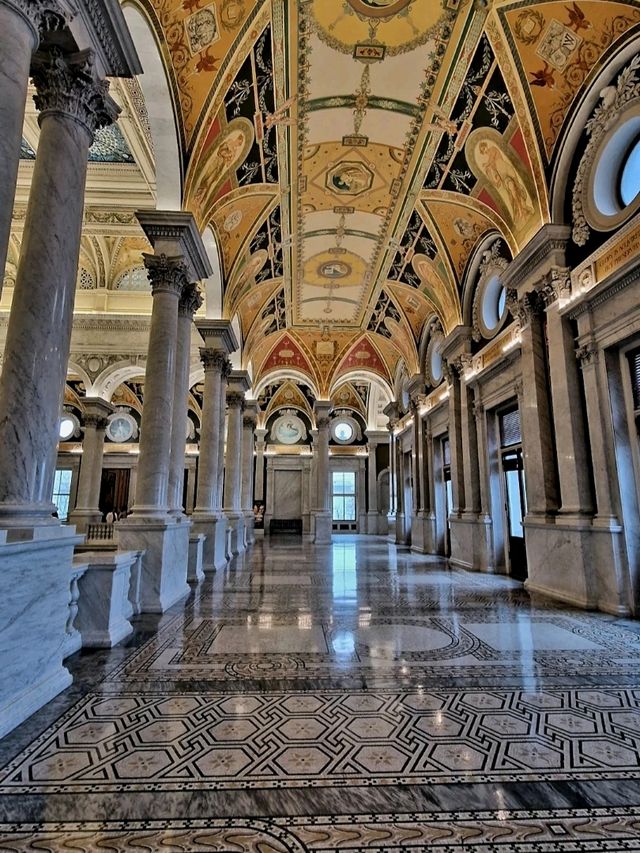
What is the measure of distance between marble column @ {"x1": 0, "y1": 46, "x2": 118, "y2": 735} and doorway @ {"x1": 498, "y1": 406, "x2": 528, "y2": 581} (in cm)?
789

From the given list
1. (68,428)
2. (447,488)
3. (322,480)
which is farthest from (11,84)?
(68,428)

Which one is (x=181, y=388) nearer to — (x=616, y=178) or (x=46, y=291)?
(x=46, y=291)

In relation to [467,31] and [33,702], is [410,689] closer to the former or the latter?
[33,702]

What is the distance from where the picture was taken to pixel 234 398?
13.7 meters

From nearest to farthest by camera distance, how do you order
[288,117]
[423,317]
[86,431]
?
[288,117] → [423,317] → [86,431]

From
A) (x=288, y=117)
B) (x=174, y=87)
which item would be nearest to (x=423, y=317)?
(x=288, y=117)

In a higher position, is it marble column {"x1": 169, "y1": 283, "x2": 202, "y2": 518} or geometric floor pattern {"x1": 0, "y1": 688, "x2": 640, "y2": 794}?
marble column {"x1": 169, "y1": 283, "x2": 202, "y2": 518}

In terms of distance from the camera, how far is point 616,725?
259 centimetres

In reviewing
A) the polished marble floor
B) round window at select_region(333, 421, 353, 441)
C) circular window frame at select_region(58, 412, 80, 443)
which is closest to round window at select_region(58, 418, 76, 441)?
circular window frame at select_region(58, 412, 80, 443)

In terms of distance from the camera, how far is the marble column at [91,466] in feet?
51.4

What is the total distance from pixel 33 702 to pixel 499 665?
3.21 m

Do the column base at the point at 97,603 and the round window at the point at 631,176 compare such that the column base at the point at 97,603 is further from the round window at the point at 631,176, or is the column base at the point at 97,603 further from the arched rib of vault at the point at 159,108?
the round window at the point at 631,176

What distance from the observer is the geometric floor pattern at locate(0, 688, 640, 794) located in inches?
81.4

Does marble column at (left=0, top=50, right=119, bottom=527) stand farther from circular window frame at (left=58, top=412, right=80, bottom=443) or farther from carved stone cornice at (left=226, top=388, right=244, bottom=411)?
circular window frame at (left=58, top=412, right=80, bottom=443)
